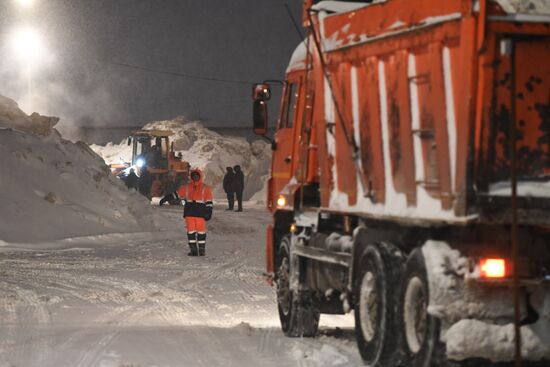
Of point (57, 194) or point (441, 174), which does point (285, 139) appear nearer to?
point (441, 174)

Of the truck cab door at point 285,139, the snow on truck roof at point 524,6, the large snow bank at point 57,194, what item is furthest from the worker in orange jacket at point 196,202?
the snow on truck roof at point 524,6

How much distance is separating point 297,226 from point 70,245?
12945 mm

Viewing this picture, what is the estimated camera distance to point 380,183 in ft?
31.5

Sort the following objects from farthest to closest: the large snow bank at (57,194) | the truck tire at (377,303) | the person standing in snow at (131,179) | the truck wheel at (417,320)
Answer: the person standing in snow at (131,179)
the large snow bank at (57,194)
the truck tire at (377,303)
the truck wheel at (417,320)

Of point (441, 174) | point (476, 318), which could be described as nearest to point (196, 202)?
point (441, 174)

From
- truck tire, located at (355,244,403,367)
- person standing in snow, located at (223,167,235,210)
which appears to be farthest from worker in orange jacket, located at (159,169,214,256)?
person standing in snow, located at (223,167,235,210)

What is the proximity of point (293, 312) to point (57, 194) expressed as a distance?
17.0 metres

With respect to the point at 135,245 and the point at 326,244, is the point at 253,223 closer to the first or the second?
the point at 135,245

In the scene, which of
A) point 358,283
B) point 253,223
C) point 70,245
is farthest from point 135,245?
point 358,283

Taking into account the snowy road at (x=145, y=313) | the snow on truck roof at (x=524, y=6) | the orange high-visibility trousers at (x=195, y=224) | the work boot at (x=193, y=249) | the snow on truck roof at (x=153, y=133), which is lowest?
the snowy road at (x=145, y=313)

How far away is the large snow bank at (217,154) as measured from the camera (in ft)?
199

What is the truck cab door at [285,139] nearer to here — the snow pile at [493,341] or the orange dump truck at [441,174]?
the orange dump truck at [441,174]

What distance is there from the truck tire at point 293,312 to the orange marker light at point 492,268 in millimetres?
4130

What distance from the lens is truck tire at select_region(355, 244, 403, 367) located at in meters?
9.17
